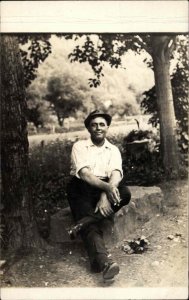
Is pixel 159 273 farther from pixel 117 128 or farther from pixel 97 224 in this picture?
pixel 117 128

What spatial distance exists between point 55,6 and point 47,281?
1.40 metres

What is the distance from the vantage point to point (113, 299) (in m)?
1.87

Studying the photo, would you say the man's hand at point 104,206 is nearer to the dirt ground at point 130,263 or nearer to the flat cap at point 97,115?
the dirt ground at point 130,263

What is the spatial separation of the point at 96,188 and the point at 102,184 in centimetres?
4

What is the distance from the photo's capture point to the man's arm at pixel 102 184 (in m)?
1.86

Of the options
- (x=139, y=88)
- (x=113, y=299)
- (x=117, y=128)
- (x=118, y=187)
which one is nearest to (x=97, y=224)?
(x=118, y=187)

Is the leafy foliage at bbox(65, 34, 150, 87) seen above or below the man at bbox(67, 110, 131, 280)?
above

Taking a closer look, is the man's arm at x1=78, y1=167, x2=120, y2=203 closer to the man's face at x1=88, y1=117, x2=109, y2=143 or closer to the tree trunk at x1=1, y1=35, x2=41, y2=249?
the man's face at x1=88, y1=117, x2=109, y2=143

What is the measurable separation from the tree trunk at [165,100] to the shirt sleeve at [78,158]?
0.41 meters

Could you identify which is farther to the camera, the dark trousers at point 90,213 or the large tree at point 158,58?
the large tree at point 158,58

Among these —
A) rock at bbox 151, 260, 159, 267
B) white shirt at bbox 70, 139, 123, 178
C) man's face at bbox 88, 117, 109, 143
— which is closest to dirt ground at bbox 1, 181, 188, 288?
rock at bbox 151, 260, 159, 267

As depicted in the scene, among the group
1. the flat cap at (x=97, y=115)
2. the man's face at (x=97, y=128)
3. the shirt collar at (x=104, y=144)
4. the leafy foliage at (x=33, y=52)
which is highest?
the leafy foliage at (x=33, y=52)

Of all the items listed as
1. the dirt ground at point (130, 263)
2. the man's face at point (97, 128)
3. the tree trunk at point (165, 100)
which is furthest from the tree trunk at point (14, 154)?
the tree trunk at point (165, 100)

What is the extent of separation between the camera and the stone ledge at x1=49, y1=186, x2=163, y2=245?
193 cm
